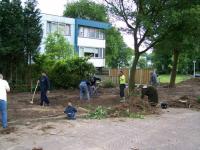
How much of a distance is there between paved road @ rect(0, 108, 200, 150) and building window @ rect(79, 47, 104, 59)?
145ft

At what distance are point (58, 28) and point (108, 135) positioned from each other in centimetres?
4232

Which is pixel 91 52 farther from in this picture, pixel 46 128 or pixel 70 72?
pixel 46 128

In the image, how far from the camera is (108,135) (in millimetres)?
13164

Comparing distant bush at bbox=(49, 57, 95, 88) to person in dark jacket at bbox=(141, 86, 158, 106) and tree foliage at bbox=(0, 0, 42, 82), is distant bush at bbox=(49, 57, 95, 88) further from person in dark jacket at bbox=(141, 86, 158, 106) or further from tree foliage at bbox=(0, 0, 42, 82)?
person in dark jacket at bbox=(141, 86, 158, 106)

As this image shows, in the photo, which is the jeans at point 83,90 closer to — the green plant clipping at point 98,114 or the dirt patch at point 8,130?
the green plant clipping at point 98,114

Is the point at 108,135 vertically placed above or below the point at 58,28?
below

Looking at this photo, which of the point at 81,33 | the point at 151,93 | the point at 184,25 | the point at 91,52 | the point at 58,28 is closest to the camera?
the point at 151,93

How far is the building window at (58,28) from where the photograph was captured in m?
53.0

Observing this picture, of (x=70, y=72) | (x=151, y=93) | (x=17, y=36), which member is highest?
(x=17, y=36)

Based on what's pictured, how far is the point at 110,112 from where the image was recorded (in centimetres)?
1783

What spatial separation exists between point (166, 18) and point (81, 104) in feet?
30.5

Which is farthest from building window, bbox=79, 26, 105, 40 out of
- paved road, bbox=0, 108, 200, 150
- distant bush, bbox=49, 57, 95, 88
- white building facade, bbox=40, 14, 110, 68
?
paved road, bbox=0, 108, 200, 150

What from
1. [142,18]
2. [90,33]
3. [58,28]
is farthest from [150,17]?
[90,33]

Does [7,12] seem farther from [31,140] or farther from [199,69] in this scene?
[199,69]
